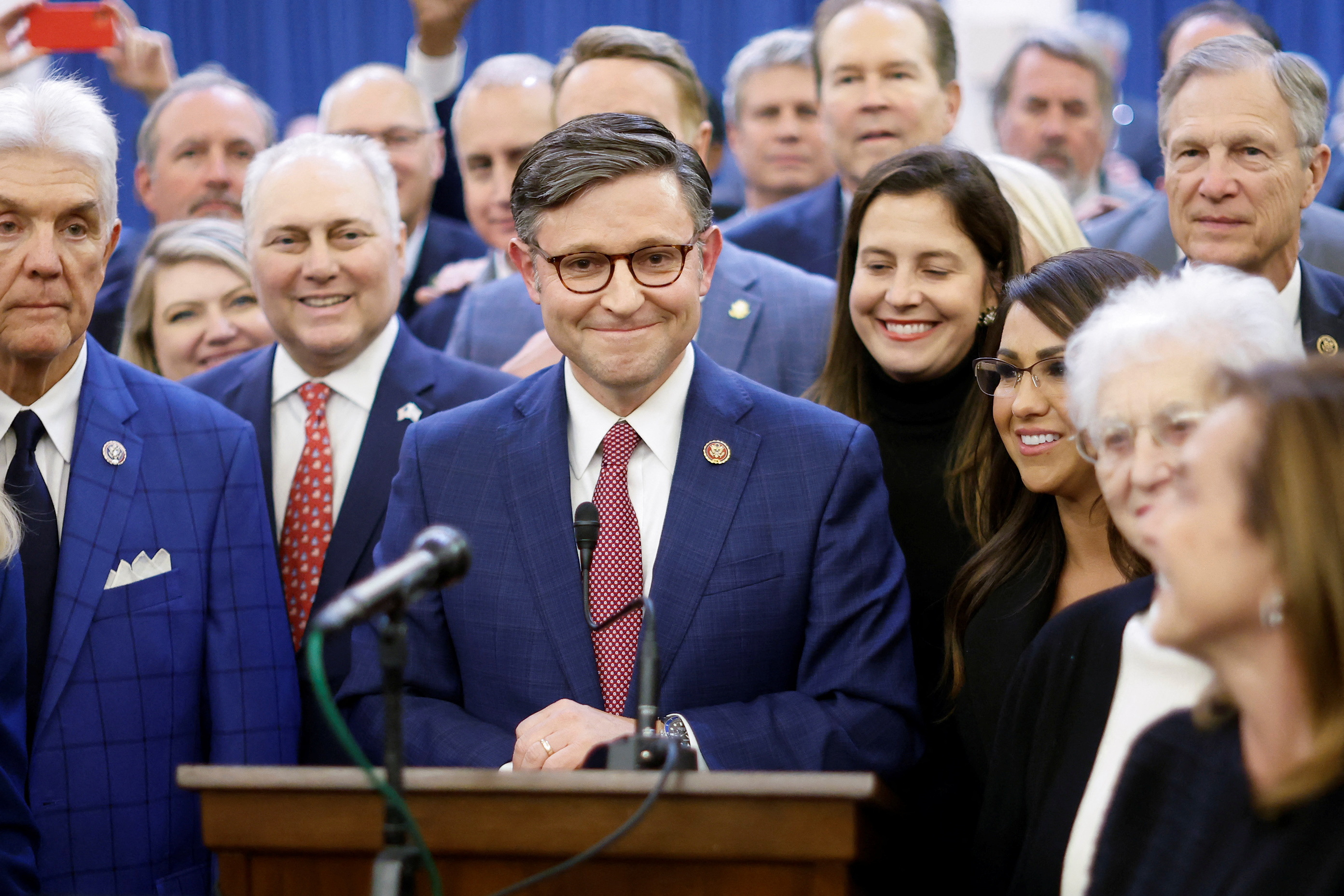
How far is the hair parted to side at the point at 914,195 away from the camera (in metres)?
2.98

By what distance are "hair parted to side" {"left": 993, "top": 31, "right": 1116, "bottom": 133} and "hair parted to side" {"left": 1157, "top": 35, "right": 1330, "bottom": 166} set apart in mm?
1759

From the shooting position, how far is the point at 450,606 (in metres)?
2.52

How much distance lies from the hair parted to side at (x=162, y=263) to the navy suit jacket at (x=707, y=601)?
4.96ft

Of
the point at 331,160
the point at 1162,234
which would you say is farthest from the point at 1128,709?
the point at 331,160

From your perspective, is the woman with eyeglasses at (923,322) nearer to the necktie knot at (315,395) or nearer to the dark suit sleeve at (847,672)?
the dark suit sleeve at (847,672)

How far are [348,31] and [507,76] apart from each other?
3559 mm

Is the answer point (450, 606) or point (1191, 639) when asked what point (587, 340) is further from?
point (1191, 639)

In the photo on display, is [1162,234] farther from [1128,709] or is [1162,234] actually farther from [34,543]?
[34,543]

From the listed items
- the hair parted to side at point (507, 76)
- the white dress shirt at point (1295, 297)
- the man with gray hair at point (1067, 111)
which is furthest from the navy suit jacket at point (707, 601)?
the man with gray hair at point (1067, 111)

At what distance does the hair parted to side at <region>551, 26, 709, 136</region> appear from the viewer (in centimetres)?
375

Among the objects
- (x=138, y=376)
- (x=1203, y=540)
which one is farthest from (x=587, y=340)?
(x=1203, y=540)

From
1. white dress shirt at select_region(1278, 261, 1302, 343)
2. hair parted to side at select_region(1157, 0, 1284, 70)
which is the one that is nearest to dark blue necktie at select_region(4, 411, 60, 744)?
white dress shirt at select_region(1278, 261, 1302, 343)

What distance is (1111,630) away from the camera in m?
2.17

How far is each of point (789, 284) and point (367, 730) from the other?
1519mm
